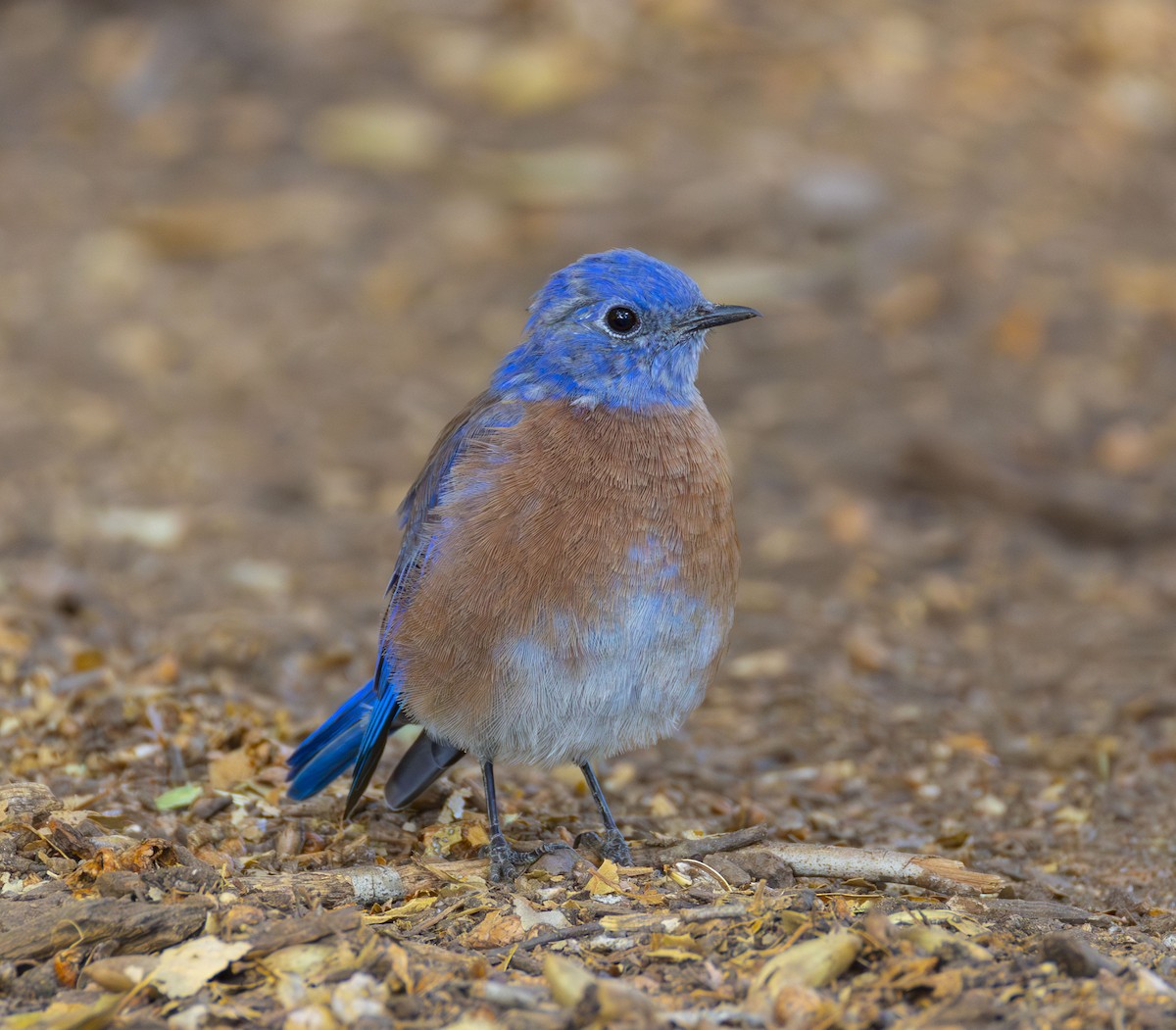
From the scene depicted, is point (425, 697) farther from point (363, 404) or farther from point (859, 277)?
point (859, 277)

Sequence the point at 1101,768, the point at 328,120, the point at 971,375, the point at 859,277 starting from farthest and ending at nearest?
the point at 328,120 < the point at 859,277 < the point at 971,375 < the point at 1101,768

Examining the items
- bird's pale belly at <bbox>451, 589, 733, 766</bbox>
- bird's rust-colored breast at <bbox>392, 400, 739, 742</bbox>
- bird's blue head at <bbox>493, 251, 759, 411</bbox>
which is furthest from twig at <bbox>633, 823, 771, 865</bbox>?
bird's blue head at <bbox>493, 251, 759, 411</bbox>

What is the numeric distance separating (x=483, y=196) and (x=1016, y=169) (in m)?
4.03

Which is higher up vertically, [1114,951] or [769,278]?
[769,278]

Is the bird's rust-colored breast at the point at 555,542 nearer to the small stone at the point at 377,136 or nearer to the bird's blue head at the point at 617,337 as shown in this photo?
the bird's blue head at the point at 617,337

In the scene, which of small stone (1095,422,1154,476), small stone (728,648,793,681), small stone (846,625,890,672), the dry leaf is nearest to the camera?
the dry leaf

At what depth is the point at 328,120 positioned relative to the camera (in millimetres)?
12125

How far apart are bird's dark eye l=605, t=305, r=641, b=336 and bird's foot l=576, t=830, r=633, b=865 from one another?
170 cm

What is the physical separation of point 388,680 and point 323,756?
37 cm

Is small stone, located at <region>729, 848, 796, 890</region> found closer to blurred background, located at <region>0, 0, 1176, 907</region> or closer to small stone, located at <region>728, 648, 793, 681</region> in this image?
blurred background, located at <region>0, 0, 1176, 907</region>

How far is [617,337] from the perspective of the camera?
17.0ft

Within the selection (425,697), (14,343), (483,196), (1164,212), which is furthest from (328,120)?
(425,697)

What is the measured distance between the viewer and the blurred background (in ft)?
22.2

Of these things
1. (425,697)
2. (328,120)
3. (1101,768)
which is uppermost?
(328,120)
